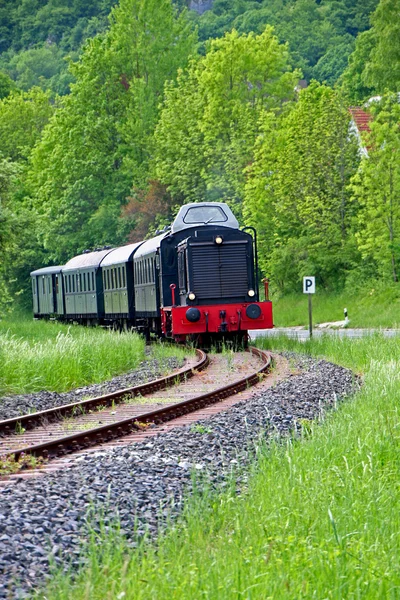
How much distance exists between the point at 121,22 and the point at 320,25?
91504mm

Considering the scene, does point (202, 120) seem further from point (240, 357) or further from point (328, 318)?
point (240, 357)

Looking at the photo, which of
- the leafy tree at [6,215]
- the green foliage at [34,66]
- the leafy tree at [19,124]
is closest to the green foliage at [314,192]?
the leafy tree at [6,215]

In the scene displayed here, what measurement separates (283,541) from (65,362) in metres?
14.6

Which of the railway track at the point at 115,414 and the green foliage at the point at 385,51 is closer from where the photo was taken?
the railway track at the point at 115,414

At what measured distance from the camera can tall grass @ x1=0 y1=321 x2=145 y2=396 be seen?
18.9 m

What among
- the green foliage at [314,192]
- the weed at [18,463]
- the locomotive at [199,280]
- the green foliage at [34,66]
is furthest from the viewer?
the green foliage at [34,66]

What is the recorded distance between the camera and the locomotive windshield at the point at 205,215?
94.5 ft

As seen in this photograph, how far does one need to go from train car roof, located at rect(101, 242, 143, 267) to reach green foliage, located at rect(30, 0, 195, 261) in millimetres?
26956

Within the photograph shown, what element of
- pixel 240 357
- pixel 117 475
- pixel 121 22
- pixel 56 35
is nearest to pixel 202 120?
pixel 121 22

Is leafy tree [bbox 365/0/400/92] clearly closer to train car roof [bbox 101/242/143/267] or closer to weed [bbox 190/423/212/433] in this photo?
train car roof [bbox 101/242/143/267]

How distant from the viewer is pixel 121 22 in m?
68.6

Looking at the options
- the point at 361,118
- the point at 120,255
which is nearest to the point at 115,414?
the point at 120,255

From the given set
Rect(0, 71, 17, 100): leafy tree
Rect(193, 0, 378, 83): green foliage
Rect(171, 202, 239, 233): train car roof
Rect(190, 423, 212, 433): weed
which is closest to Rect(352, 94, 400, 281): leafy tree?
Rect(171, 202, 239, 233): train car roof

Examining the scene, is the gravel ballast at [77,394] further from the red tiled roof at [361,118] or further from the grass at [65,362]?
the red tiled roof at [361,118]
